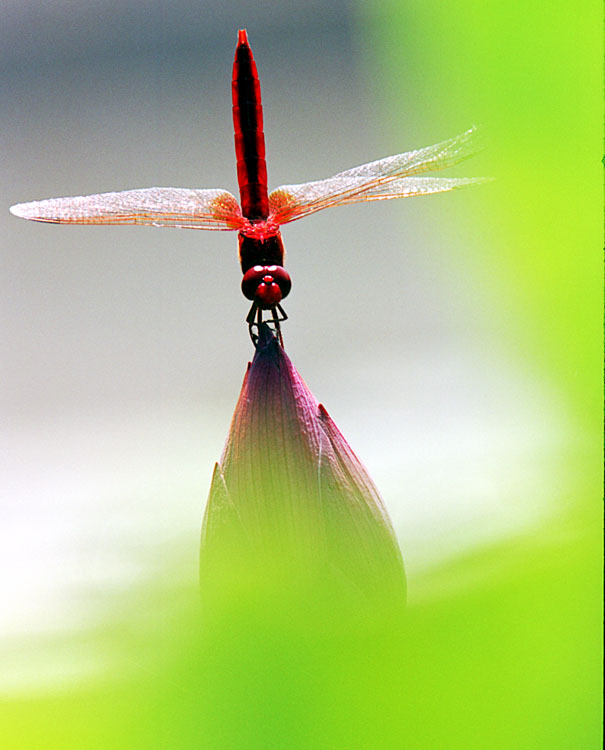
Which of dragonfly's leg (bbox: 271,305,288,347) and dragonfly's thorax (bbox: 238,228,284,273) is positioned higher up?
dragonfly's thorax (bbox: 238,228,284,273)

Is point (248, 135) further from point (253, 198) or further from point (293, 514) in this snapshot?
point (293, 514)

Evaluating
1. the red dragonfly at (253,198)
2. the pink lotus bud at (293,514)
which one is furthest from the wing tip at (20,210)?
the pink lotus bud at (293,514)

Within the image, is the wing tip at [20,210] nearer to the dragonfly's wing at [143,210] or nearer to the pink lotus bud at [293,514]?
the dragonfly's wing at [143,210]

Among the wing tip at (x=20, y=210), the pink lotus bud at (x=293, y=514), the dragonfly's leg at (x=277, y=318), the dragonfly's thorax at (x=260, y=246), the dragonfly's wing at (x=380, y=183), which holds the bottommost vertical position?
the pink lotus bud at (x=293, y=514)

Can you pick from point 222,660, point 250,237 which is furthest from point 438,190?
point 222,660

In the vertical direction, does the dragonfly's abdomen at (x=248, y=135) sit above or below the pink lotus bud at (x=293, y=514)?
above

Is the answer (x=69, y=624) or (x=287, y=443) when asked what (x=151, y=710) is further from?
(x=69, y=624)

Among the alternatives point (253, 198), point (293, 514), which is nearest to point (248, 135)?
point (253, 198)

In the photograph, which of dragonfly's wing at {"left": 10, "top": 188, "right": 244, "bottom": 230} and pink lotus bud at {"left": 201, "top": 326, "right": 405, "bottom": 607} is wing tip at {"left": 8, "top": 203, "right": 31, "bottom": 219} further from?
pink lotus bud at {"left": 201, "top": 326, "right": 405, "bottom": 607}

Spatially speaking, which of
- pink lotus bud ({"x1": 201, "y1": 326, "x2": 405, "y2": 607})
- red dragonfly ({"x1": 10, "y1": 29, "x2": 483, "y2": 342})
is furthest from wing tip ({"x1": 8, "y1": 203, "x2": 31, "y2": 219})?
pink lotus bud ({"x1": 201, "y1": 326, "x2": 405, "y2": 607})
